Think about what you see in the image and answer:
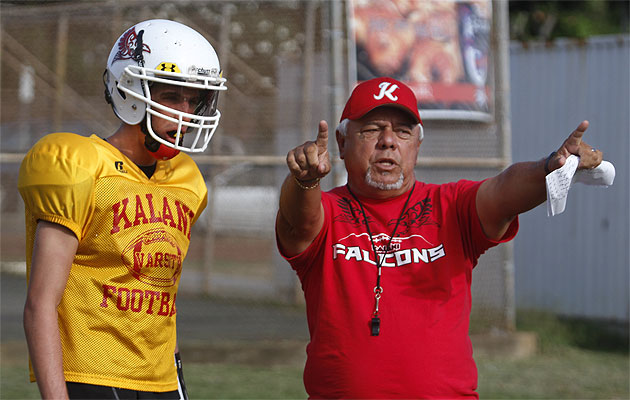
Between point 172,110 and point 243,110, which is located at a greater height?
point 243,110

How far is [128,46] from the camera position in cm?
281

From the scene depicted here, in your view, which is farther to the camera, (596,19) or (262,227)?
(596,19)

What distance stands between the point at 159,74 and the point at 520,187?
1365 mm

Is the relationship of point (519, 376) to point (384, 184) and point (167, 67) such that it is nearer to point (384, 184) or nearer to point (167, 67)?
point (384, 184)

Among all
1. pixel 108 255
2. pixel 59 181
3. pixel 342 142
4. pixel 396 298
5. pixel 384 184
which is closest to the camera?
pixel 59 181

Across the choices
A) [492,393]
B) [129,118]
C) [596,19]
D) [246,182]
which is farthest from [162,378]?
[596,19]

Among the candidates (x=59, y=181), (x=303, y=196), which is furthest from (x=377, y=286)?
(x=59, y=181)

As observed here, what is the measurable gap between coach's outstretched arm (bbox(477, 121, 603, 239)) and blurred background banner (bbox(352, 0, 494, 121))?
4.43m

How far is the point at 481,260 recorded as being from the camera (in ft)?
25.9

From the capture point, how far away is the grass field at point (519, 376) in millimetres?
6207

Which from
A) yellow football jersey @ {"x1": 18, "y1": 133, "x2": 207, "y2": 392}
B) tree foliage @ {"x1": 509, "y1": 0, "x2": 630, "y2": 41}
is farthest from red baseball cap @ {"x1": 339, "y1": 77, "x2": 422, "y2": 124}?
tree foliage @ {"x1": 509, "y1": 0, "x2": 630, "y2": 41}

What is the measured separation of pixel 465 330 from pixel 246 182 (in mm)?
5116

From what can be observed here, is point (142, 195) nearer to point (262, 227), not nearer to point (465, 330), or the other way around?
point (465, 330)

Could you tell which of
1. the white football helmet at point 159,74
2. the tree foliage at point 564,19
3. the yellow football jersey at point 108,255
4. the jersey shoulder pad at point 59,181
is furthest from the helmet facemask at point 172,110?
the tree foliage at point 564,19
